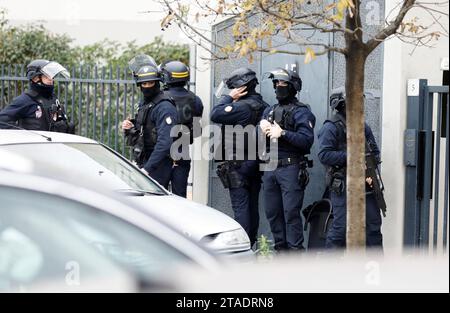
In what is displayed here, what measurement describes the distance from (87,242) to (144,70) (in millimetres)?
6603

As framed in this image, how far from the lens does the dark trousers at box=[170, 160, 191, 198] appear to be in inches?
410

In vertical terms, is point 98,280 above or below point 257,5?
below

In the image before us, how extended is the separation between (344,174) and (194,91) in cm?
283

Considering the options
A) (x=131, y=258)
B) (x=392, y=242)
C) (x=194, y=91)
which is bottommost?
(x=392, y=242)

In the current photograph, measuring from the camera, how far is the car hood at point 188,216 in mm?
7176

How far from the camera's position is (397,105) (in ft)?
30.1

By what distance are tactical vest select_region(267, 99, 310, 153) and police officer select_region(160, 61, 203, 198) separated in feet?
3.94

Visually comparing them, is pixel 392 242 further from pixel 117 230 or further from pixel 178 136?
pixel 117 230

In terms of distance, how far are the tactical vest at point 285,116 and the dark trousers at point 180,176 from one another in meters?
1.29

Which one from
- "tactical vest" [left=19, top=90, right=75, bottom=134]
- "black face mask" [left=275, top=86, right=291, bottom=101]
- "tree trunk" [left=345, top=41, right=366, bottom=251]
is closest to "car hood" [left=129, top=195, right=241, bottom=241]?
"tree trunk" [left=345, top=41, right=366, bottom=251]

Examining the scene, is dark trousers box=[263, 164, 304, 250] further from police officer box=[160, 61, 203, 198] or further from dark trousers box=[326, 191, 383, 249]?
police officer box=[160, 61, 203, 198]

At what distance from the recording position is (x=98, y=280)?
12.0 feet
